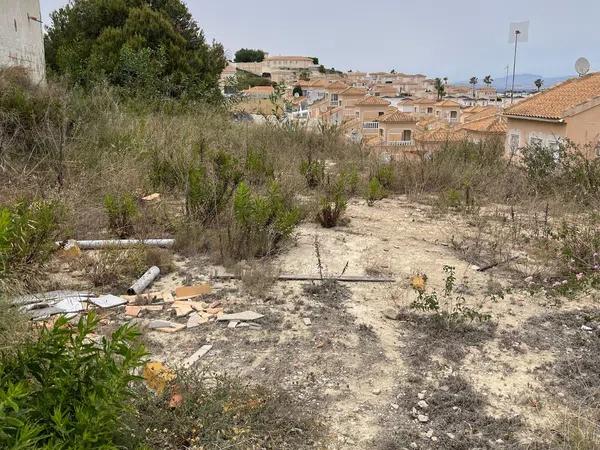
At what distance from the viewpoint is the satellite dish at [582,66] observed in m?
18.6

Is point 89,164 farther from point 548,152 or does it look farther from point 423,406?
→ point 548,152

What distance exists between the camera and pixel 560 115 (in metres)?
18.1

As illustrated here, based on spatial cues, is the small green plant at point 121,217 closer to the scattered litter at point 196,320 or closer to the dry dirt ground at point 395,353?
the dry dirt ground at point 395,353

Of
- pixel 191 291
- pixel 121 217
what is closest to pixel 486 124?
pixel 121 217

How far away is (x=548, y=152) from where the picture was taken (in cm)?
822

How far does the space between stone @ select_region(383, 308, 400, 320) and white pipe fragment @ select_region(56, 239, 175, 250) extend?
2151mm

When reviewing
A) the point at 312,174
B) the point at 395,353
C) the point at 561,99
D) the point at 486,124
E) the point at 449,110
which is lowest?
the point at 395,353

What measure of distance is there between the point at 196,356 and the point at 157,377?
498 millimetres

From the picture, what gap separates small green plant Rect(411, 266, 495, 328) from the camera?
354 cm

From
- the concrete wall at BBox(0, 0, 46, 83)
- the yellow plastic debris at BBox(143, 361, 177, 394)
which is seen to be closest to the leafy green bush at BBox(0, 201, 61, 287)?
the yellow plastic debris at BBox(143, 361, 177, 394)

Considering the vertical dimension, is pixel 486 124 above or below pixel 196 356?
above

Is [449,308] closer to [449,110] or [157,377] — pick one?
[157,377]

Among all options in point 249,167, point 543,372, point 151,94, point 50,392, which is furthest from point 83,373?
point 151,94

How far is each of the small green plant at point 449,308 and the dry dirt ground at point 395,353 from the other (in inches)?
3.0
